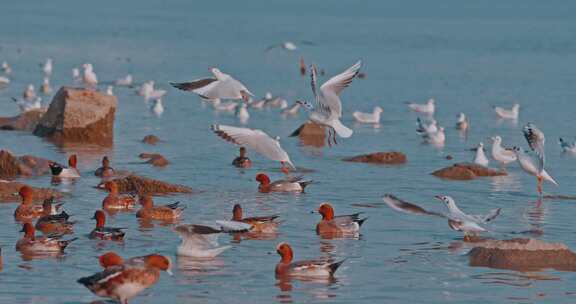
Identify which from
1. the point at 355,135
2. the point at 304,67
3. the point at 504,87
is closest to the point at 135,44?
the point at 304,67

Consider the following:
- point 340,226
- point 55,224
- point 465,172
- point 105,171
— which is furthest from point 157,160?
point 340,226

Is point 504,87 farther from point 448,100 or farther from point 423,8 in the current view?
point 423,8

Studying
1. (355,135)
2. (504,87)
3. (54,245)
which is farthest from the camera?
(504,87)

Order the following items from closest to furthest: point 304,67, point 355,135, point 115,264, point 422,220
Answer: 1. point 115,264
2. point 422,220
3. point 355,135
4. point 304,67

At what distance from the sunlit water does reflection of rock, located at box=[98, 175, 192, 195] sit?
457 millimetres

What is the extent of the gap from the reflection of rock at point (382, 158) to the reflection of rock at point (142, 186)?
19.0 ft

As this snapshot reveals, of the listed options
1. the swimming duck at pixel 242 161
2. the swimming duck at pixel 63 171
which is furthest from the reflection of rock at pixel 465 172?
the swimming duck at pixel 63 171

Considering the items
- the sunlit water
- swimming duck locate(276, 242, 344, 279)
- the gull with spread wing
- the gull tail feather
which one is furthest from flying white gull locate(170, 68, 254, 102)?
swimming duck locate(276, 242, 344, 279)

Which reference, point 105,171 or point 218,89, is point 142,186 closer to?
point 105,171

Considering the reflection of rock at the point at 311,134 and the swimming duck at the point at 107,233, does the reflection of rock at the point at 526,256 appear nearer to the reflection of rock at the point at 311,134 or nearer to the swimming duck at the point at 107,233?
the swimming duck at the point at 107,233

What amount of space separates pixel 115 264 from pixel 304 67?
44.7 metres

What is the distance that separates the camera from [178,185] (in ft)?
66.8

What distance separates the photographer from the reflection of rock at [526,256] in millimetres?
14641

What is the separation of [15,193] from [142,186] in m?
2.00
